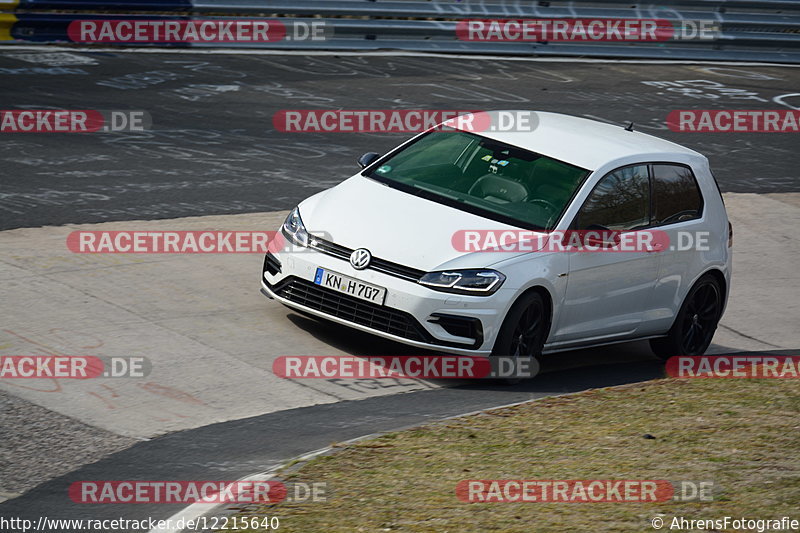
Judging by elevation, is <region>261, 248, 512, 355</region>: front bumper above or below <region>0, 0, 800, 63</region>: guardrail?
below

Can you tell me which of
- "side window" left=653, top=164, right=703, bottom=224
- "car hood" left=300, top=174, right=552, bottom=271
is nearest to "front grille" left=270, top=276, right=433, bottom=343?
"car hood" left=300, top=174, right=552, bottom=271

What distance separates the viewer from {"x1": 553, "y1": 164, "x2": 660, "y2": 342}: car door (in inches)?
352

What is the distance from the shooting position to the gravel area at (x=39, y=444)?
6191mm

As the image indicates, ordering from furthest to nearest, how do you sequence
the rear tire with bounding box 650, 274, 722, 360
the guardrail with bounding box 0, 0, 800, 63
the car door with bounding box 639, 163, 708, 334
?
1. the guardrail with bounding box 0, 0, 800, 63
2. the rear tire with bounding box 650, 274, 722, 360
3. the car door with bounding box 639, 163, 708, 334

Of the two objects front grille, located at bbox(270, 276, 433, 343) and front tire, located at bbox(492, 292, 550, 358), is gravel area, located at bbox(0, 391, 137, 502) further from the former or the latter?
front tire, located at bbox(492, 292, 550, 358)

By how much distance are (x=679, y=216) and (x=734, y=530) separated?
4587 mm

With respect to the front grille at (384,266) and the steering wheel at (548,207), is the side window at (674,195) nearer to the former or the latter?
the steering wheel at (548,207)

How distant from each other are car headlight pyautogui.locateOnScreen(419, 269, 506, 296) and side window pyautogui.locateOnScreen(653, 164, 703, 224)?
6.29 ft

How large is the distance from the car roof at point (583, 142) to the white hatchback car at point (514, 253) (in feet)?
0.06

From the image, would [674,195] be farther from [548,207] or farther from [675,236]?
[548,207]

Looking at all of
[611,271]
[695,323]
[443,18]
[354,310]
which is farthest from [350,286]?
[443,18]

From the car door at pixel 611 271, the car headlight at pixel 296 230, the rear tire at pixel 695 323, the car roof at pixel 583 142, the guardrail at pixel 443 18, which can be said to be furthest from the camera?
the guardrail at pixel 443 18

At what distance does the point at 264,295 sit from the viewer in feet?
31.4

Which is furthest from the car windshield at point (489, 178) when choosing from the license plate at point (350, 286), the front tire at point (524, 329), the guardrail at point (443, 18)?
the guardrail at point (443, 18)
